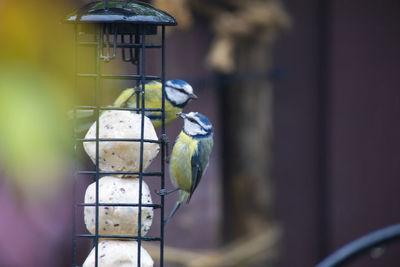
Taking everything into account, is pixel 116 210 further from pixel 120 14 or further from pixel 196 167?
pixel 196 167

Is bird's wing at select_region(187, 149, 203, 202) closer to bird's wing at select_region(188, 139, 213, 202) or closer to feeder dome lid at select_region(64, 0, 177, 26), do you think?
bird's wing at select_region(188, 139, 213, 202)

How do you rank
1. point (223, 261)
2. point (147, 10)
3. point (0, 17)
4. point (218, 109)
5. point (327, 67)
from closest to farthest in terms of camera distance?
point (147, 10) < point (0, 17) < point (223, 261) < point (218, 109) < point (327, 67)

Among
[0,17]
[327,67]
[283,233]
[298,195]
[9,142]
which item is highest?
[0,17]

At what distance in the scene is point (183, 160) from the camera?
2.34 meters

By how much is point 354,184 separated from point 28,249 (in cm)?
205

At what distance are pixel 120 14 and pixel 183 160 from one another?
0.91m

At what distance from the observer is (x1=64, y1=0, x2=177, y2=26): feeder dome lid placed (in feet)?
5.05

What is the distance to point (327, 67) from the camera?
372 cm

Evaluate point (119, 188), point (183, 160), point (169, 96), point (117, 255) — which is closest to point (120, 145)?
point (119, 188)

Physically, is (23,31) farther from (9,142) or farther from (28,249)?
(28,249)

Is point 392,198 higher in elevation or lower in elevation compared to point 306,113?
lower

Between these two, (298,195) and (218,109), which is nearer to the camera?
(218,109)

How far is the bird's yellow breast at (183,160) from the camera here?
232cm

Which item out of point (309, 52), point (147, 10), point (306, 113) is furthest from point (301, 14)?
point (147, 10)
